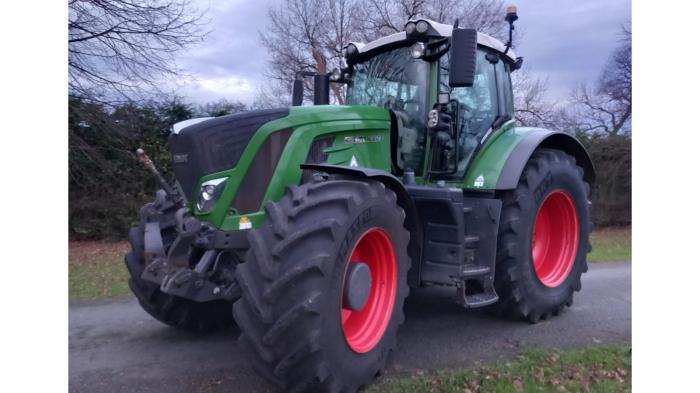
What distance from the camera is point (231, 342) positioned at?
167 inches

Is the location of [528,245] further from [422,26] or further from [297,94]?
[297,94]

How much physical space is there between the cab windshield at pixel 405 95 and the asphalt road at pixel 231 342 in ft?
4.63

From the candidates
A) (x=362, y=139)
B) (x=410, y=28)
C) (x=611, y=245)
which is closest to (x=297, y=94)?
(x=410, y=28)

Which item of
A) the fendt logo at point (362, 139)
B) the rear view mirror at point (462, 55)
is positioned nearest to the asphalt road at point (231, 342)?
the fendt logo at point (362, 139)

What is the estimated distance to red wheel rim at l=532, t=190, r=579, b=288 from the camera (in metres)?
5.25

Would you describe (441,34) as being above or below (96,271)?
above

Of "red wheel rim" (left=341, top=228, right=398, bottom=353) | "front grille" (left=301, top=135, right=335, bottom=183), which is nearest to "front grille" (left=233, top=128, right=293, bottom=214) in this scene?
"front grille" (left=301, top=135, right=335, bottom=183)

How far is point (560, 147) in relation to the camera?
5566mm

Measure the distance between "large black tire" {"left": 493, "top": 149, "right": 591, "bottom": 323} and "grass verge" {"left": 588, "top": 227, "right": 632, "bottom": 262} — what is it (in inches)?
105

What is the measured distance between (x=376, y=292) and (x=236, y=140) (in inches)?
54.8

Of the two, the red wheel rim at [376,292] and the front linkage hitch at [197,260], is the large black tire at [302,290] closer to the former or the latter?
the red wheel rim at [376,292]

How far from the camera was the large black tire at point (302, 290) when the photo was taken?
286 cm

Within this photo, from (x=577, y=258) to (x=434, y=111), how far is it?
7.07ft

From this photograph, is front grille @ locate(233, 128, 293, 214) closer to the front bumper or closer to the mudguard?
the front bumper
